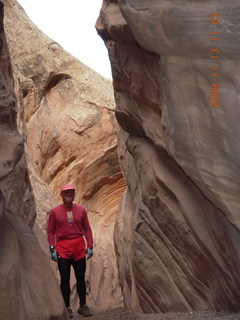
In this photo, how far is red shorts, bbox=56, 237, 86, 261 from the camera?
6992mm

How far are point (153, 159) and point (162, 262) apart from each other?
1.26 meters

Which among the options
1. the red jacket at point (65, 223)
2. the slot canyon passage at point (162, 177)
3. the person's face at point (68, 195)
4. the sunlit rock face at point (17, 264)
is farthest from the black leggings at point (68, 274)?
the sunlit rock face at point (17, 264)

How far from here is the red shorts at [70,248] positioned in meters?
6.99

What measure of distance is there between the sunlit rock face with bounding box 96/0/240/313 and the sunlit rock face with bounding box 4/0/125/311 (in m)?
5.61

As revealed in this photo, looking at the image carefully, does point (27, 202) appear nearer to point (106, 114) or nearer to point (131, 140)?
point (131, 140)

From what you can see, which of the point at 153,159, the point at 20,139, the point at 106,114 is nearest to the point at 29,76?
the point at 106,114

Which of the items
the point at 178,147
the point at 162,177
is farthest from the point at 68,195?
the point at 178,147

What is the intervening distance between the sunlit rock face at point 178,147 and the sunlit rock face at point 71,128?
5.61 meters

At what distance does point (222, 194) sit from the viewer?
17.3ft

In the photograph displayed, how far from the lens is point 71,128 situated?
14727mm
